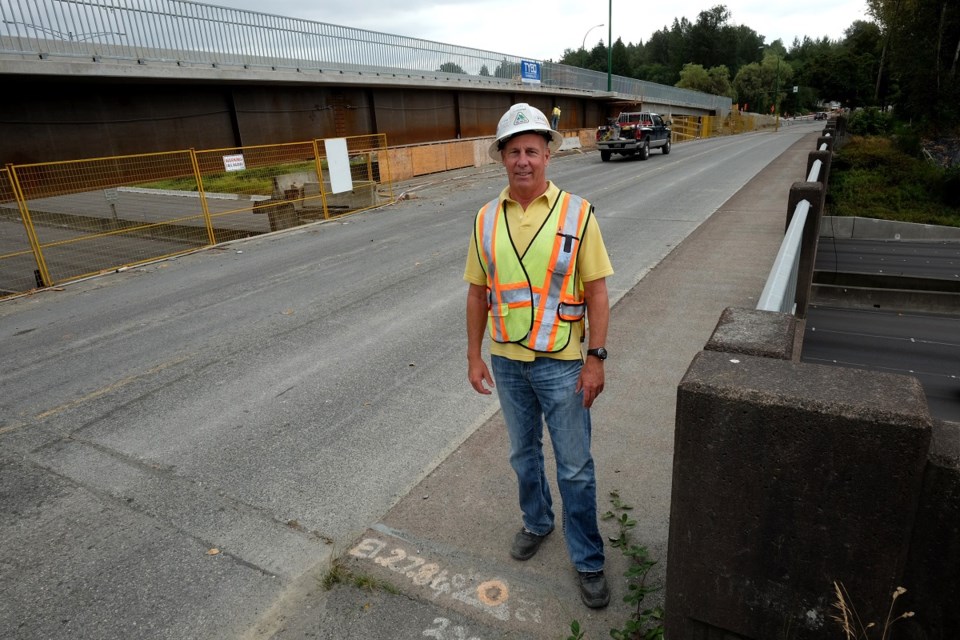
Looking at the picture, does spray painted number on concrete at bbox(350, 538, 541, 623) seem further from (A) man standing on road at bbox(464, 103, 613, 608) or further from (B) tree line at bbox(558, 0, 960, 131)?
(B) tree line at bbox(558, 0, 960, 131)

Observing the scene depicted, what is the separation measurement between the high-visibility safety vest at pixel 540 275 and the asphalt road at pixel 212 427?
1713 mm

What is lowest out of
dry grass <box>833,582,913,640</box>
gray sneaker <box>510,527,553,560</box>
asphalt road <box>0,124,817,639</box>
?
asphalt road <box>0,124,817,639</box>

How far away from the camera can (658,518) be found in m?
3.22

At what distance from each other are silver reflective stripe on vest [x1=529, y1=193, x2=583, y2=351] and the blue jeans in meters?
0.13

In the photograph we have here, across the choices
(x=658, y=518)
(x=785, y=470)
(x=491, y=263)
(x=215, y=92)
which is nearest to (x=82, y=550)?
(x=491, y=263)

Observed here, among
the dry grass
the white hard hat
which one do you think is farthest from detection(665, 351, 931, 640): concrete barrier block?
the white hard hat

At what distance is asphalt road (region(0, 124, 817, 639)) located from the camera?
122 inches

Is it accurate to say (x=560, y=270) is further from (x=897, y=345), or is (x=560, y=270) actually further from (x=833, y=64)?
(x=833, y=64)

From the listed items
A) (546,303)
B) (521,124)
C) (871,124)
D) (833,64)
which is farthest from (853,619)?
(833,64)

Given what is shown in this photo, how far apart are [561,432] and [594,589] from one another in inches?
29.6

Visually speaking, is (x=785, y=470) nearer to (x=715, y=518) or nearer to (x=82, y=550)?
(x=715, y=518)

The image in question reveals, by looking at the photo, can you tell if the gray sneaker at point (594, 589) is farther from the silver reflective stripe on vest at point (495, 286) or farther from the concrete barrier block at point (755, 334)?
the concrete barrier block at point (755, 334)

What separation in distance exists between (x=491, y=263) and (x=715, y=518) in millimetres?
1301

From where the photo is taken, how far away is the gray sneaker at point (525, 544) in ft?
9.81
